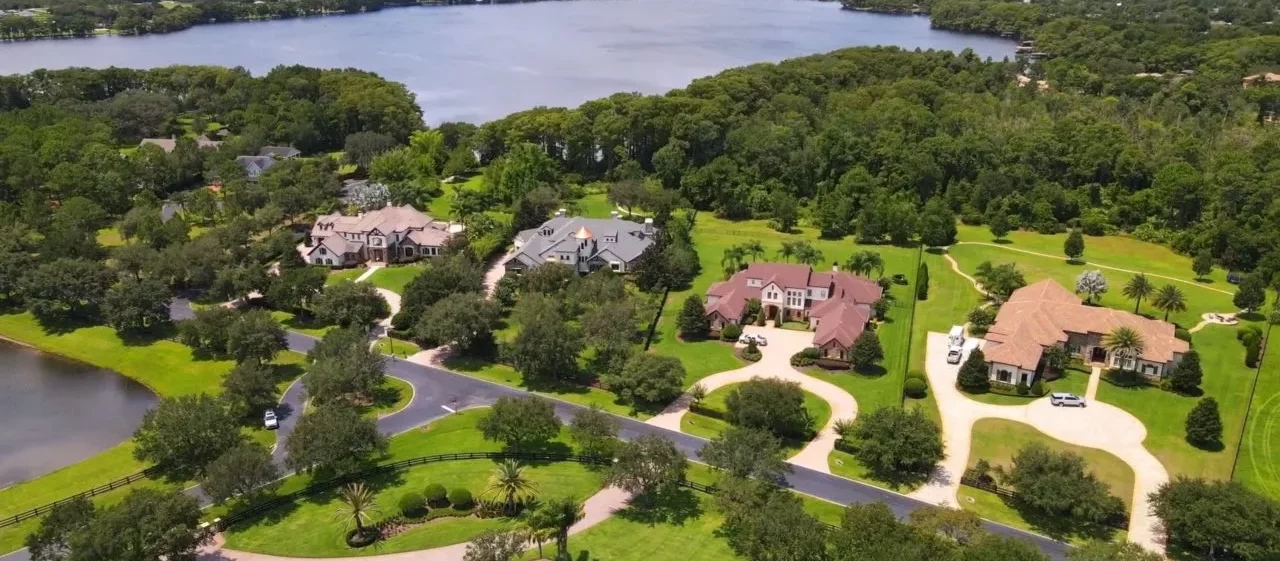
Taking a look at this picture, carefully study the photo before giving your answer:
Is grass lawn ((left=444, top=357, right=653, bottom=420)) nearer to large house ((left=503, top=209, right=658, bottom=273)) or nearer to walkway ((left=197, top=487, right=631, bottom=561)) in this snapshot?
walkway ((left=197, top=487, right=631, bottom=561))

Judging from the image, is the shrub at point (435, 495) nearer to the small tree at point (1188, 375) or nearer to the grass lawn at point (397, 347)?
the grass lawn at point (397, 347)

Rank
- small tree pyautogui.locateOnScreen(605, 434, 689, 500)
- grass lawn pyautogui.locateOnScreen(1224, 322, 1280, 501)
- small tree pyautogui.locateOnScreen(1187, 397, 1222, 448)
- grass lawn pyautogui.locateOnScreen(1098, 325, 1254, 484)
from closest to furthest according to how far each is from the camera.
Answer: small tree pyautogui.locateOnScreen(605, 434, 689, 500)
grass lawn pyautogui.locateOnScreen(1224, 322, 1280, 501)
grass lawn pyautogui.locateOnScreen(1098, 325, 1254, 484)
small tree pyautogui.locateOnScreen(1187, 397, 1222, 448)

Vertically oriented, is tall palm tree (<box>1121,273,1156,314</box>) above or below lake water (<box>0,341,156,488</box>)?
above

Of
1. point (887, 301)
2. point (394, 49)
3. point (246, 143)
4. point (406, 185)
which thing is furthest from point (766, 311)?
point (394, 49)

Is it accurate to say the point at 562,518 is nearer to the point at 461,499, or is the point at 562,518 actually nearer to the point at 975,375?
the point at 461,499

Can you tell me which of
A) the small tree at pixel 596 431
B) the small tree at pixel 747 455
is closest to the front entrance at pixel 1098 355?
the small tree at pixel 747 455

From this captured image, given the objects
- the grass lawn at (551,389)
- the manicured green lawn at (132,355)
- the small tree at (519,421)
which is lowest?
the manicured green lawn at (132,355)

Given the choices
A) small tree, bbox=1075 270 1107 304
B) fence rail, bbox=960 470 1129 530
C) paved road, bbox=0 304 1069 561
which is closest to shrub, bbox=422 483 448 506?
paved road, bbox=0 304 1069 561

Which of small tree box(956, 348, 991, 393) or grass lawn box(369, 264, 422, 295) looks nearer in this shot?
small tree box(956, 348, 991, 393)
